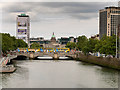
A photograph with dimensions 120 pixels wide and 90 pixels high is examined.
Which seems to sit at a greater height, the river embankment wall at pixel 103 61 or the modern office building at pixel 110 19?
the modern office building at pixel 110 19

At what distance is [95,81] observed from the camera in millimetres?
49000

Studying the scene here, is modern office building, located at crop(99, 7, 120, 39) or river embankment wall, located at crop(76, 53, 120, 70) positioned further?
modern office building, located at crop(99, 7, 120, 39)

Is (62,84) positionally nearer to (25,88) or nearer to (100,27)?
(25,88)

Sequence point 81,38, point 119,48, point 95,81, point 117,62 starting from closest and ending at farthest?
point 95,81
point 117,62
point 119,48
point 81,38

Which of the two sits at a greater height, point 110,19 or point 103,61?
point 110,19

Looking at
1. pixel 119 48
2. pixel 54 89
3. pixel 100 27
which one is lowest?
pixel 54 89

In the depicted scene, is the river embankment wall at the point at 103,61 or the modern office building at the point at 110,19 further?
the modern office building at the point at 110,19

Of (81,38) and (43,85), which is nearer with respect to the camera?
(43,85)

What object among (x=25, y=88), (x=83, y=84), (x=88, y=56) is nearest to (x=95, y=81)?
(x=83, y=84)

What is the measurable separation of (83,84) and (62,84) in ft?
12.3

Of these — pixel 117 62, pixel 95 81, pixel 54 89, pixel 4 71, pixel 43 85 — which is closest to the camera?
pixel 54 89

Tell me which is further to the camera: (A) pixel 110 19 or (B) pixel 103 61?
(A) pixel 110 19

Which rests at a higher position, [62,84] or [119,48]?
[119,48]

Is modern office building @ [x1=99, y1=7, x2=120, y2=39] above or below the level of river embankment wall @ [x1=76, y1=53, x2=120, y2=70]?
above
